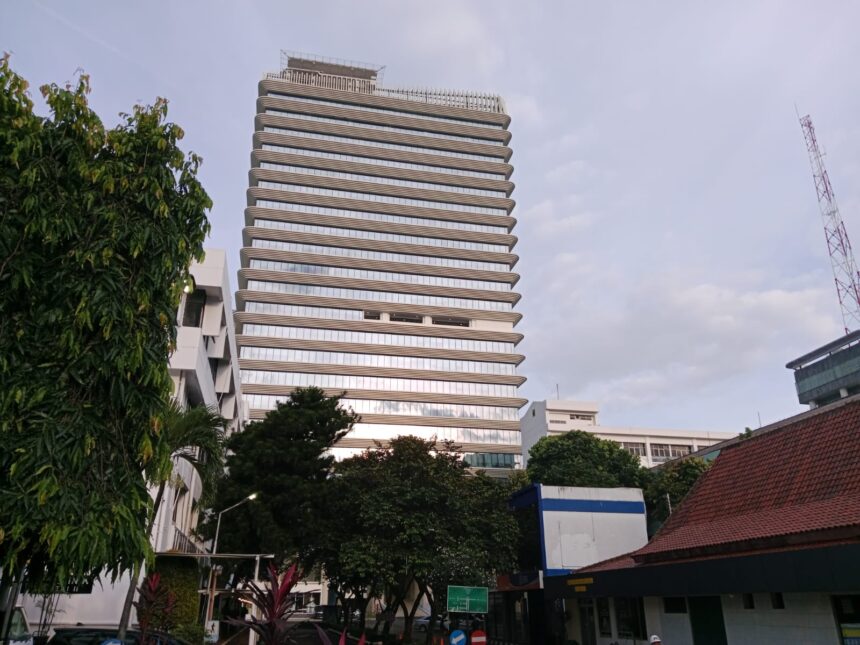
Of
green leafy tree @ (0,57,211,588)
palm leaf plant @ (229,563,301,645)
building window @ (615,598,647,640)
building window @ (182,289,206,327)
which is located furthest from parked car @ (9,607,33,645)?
building window @ (182,289,206,327)

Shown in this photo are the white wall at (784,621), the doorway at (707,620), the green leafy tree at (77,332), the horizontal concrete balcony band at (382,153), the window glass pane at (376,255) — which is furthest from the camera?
the horizontal concrete balcony band at (382,153)

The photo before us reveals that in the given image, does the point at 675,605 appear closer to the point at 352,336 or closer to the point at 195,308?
the point at 195,308

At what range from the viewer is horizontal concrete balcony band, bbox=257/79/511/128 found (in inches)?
4323

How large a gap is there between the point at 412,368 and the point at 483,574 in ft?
220

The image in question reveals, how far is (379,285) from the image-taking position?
101 m

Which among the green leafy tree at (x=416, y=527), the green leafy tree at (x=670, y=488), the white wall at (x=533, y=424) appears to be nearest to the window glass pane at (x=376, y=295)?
the white wall at (x=533, y=424)

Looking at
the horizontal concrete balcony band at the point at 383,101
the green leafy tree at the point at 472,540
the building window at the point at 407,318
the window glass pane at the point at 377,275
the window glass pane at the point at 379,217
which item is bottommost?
the green leafy tree at the point at 472,540

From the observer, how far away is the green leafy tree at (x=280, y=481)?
32594 millimetres

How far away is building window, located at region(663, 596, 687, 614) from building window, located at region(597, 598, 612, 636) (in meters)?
4.98

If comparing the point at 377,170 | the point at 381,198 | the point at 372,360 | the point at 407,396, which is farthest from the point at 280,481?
the point at 377,170

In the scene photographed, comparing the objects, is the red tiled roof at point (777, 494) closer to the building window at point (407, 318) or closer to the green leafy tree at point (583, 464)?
the green leafy tree at point (583, 464)

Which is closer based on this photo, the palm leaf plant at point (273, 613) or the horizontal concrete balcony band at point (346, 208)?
the palm leaf plant at point (273, 613)

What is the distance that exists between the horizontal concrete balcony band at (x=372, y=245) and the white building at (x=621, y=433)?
2773 cm

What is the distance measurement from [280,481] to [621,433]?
287ft
